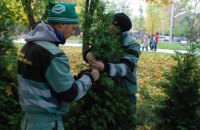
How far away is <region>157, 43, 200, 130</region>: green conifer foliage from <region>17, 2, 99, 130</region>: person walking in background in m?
1.99

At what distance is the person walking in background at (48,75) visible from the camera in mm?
2586

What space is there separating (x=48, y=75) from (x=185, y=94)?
8.11 feet

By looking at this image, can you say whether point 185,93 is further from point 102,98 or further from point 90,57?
point 90,57

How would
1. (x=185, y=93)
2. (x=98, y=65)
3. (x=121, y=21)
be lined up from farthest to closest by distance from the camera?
(x=185, y=93) → (x=121, y=21) → (x=98, y=65)

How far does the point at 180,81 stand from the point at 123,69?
130 centimetres

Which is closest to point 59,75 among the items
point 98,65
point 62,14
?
point 62,14

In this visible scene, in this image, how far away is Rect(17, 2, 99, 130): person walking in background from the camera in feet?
8.48

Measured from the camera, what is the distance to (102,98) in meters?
3.57

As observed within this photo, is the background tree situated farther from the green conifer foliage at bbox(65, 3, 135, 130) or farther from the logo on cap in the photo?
the logo on cap

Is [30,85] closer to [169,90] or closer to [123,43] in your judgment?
[123,43]

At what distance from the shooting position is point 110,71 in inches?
133

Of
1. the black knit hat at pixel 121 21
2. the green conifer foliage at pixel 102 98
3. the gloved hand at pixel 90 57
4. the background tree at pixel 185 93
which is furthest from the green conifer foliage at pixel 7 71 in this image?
the background tree at pixel 185 93

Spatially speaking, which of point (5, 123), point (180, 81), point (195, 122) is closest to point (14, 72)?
point (5, 123)

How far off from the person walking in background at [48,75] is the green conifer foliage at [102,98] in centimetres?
64
